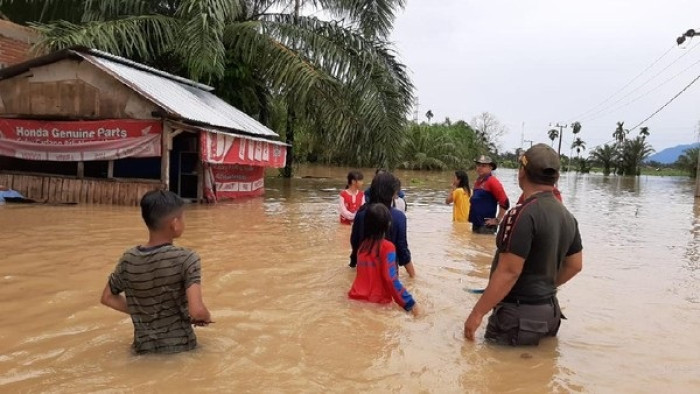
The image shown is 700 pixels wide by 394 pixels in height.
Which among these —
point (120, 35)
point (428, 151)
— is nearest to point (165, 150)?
point (120, 35)

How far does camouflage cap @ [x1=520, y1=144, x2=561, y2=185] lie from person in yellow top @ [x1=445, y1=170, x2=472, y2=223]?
21.1 ft

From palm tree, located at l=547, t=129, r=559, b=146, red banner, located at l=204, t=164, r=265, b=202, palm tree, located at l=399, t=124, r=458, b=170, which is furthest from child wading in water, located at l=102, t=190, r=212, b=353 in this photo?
palm tree, located at l=547, t=129, r=559, b=146

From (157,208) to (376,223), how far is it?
1946mm

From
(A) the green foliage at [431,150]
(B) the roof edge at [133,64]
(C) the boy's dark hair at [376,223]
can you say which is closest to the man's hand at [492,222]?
(C) the boy's dark hair at [376,223]

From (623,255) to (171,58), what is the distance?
638 inches

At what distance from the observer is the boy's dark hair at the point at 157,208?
322 centimetres

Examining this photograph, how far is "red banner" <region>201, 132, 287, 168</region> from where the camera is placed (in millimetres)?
13117

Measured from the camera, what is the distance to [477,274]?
6949mm

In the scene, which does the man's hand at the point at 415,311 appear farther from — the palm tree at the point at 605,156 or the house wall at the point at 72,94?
the palm tree at the point at 605,156

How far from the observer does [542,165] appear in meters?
3.73

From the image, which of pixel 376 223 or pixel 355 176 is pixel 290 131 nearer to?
pixel 355 176

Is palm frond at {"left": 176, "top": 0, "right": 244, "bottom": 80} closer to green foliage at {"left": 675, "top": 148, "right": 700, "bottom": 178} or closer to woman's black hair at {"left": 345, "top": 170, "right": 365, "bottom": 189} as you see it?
woman's black hair at {"left": 345, "top": 170, "right": 365, "bottom": 189}

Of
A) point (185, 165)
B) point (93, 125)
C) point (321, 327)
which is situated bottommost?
point (321, 327)

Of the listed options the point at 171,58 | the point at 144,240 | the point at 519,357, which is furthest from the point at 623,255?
the point at 171,58
